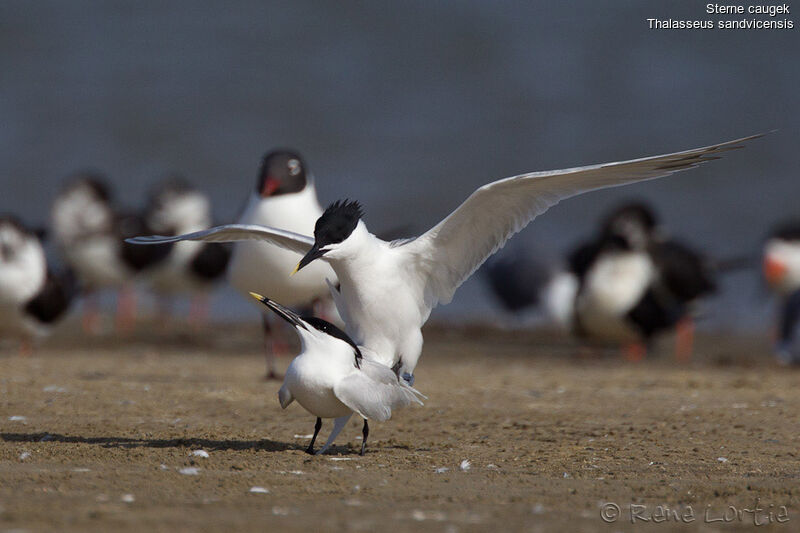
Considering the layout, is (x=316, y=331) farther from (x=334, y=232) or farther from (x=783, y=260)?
(x=783, y=260)

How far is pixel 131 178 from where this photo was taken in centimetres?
2019

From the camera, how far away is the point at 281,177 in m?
7.74

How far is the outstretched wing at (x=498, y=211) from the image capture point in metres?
5.02

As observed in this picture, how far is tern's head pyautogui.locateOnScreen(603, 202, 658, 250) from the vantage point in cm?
1066

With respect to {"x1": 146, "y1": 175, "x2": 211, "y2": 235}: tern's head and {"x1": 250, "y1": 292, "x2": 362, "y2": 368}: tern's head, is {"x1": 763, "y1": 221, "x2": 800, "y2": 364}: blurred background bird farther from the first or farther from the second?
{"x1": 250, "y1": 292, "x2": 362, "y2": 368}: tern's head

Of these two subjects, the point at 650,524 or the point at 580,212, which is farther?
the point at 580,212

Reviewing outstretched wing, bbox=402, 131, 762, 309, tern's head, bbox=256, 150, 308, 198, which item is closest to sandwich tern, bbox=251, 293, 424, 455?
outstretched wing, bbox=402, 131, 762, 309

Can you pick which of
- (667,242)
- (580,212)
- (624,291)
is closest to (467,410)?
(624,291)

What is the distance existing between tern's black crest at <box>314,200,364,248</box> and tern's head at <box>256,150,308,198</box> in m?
2.79

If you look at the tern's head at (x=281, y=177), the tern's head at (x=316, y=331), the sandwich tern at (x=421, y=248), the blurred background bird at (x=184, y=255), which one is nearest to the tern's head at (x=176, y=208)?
the blurred background bird at (x=184, y=255)

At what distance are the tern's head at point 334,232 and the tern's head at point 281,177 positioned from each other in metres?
2.79

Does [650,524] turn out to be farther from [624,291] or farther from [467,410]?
[624,291]

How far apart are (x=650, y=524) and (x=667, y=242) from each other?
7.80 metres

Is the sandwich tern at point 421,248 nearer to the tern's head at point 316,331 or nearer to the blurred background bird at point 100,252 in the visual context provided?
the tern's head at point 316,331
